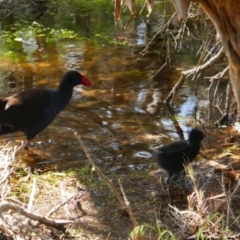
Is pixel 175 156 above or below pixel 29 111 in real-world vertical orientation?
above

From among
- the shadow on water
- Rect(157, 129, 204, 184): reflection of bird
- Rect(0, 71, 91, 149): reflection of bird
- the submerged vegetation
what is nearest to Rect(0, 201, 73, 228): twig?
the submerged vegetation

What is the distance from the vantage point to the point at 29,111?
6.55m

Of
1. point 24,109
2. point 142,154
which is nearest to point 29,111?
point 24,109

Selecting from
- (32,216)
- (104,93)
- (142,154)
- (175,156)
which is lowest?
(104,93)

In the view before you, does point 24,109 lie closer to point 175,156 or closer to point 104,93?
point 175,156

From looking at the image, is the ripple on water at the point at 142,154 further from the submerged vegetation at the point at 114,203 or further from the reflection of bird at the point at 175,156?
the reflection of bird at the point at 175,156

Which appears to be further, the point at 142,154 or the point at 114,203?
the point at 142,154

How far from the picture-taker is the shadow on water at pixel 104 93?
6.61 m

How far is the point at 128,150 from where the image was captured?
666cm

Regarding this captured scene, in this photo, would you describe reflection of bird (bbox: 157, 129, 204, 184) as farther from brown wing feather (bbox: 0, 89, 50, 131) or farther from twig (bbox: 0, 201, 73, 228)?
brown wing feather (bbox: 0, 89, 50, 131)

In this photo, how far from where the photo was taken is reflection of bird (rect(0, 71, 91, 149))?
645 cm

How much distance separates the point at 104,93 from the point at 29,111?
246 cm

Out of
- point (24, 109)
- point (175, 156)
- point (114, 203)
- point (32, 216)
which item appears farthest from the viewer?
point (24, 109)

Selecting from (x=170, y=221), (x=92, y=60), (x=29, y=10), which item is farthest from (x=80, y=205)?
(x=29, y=10)
